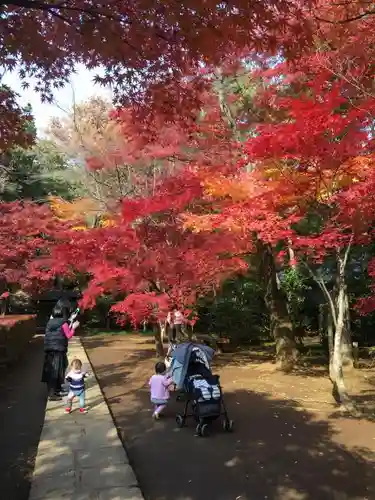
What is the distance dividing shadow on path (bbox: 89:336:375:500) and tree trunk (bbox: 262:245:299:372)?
3993mm

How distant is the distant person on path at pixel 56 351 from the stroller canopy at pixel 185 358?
2212 millimetres

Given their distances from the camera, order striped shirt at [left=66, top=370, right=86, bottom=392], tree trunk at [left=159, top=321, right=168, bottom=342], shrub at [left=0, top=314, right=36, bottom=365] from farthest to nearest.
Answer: tree trunk at [left=159, top=321, right=168, bottom=342], shrub at [left=0, top=314, right=36, bottom=365], striped shirt at [left=66, top=370, right=86, bottom=392]


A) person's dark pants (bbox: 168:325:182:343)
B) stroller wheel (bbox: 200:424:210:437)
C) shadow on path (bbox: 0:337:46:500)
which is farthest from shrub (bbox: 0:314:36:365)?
stroller wheel (bbox: 200:424:210:437)

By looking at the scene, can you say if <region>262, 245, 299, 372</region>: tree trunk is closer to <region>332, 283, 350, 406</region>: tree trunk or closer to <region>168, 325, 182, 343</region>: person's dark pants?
<region>168, 325, 182, 343</region>: person's dark pants

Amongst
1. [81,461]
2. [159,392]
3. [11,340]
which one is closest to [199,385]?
[159,392]

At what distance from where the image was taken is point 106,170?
12805 mm

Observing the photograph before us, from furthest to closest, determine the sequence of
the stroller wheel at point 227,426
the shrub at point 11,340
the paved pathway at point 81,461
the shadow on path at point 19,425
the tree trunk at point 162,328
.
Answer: the tree trunk at point 162,328 → the shrub at point 11,340 → the stroller wheel at point 227,426 → the shadow on path at point 19,425 → the paved pathway at point 81,461

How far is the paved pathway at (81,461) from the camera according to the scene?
3941mm

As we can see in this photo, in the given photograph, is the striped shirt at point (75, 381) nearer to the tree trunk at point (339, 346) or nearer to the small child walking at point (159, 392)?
the small child walking at point (159, 392)

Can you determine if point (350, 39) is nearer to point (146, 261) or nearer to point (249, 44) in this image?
point (249, 44)

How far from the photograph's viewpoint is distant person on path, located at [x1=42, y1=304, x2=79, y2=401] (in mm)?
7543

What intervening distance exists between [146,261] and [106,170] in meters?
4.96

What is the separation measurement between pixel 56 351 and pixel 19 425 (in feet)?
5.32

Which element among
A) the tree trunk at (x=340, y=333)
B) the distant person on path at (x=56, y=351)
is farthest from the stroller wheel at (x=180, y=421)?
the tree trunk at (x=340, y=333)
